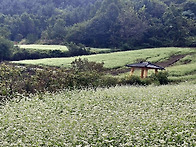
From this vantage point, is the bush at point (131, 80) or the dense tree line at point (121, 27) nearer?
the bush at point (131, 80)

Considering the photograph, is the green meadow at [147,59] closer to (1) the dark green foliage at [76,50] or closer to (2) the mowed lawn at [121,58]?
(2) the mowed lawn at [121,58]

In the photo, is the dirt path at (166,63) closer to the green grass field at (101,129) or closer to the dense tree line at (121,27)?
the dense tree line at (121,27)

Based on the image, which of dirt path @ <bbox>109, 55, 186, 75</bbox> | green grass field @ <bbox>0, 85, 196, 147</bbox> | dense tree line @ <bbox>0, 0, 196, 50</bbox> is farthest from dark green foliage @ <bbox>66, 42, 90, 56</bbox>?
green grass field @ <bbox>0, 85, 196, 147</bbox>

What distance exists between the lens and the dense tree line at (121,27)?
54.9 metres

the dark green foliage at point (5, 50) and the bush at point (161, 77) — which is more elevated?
the dark green foliage at point (5, 50)

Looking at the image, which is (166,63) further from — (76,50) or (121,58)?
(76,50)

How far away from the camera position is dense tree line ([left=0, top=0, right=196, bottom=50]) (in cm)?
5491

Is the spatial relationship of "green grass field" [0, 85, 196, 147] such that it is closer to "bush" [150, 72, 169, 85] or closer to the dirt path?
"bush" [150, 72, 169, 85]

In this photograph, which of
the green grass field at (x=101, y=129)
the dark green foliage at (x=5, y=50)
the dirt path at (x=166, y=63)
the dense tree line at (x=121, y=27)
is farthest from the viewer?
the dense tree line at (x=121, y=27)

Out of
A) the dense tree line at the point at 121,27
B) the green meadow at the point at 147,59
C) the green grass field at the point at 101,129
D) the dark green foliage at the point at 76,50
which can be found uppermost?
the dense tree line at the point at 121,27

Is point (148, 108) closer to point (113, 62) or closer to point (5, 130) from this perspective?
point (5, 130)

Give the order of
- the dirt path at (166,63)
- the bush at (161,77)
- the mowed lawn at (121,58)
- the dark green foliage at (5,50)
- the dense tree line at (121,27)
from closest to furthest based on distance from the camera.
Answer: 1. the bush at (161,77)
2. the dirt path at (166,63)
3. the mowed lawn at (121,58)
4. the dark green foliage at (5,50)
5. the dense tree line at (121,27)

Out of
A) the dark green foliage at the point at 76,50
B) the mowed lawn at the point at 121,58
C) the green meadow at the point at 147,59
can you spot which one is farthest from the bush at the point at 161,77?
the dark green foliage at the point at 76,50

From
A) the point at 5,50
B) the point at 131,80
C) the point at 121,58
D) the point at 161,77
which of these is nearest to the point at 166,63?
the point at 121,58
